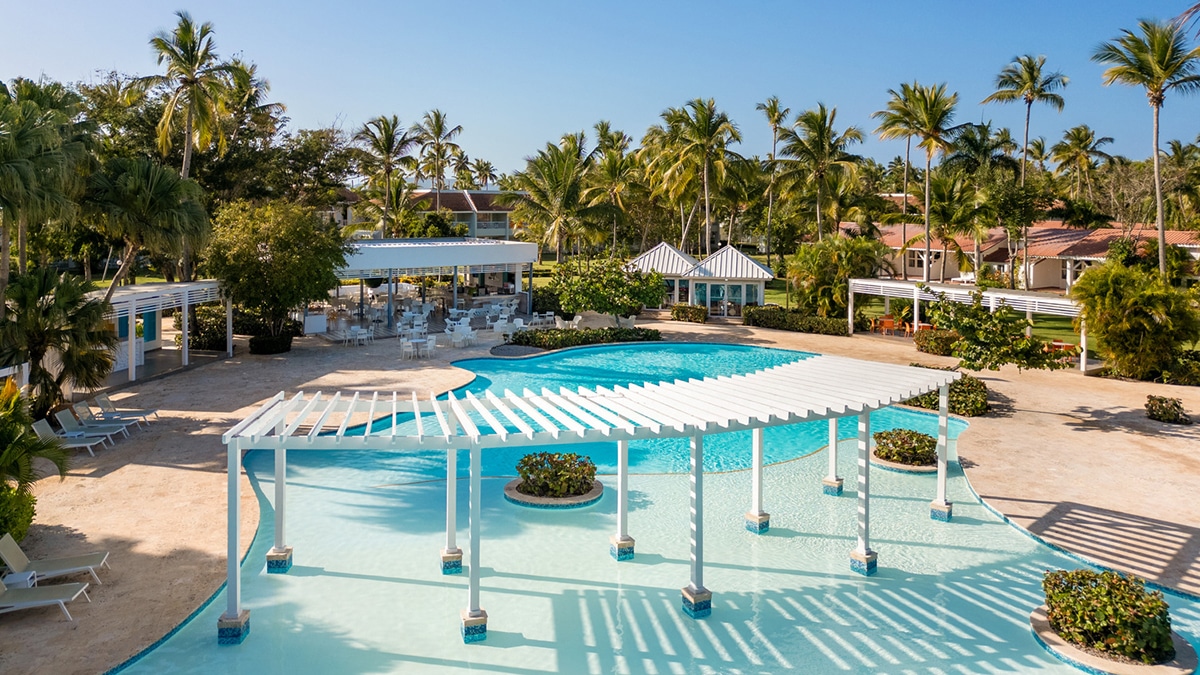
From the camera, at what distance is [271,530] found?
1134cm

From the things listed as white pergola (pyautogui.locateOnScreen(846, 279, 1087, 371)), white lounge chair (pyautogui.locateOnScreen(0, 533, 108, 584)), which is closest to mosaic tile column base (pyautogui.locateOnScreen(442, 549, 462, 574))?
white lounge chair (pyautogui.locateOnScreen(0, 533, 108, 584))

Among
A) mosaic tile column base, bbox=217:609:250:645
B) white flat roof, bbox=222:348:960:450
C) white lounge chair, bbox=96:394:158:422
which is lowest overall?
mosaic tile column base, bbox=217:609:250:645

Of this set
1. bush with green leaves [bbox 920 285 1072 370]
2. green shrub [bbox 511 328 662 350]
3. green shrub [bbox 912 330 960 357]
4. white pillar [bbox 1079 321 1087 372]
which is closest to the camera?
bush with green leaves [bbox 920 285 1072 370]

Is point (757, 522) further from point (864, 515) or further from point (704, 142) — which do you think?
point (704, 142)

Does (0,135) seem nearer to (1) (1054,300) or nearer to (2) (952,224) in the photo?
(1) (1054,300)

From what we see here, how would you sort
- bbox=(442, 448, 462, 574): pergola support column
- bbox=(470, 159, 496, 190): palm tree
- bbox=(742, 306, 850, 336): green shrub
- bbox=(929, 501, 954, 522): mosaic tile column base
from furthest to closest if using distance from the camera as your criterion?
bbox=(470, 159, 496, 190): palm tree
bbox=(742, 306, 850, 336): green shrub
bbox=(929, 501, 954, 522): mosaic tile column base
bbox=(442, 448, 462, 574): pergola support column

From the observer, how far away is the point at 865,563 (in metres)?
10.1

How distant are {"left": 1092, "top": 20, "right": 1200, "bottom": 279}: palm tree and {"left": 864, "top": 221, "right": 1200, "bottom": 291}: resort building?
977 centimetres

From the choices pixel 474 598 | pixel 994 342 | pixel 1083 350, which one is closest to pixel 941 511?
pixel 994 342

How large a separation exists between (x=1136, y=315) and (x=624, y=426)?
17.8m

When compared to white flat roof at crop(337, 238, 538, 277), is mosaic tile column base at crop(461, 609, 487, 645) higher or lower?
lower

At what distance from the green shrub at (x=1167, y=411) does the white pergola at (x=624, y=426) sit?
8.82m

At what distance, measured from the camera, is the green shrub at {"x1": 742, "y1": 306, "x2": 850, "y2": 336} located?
31.1 meters

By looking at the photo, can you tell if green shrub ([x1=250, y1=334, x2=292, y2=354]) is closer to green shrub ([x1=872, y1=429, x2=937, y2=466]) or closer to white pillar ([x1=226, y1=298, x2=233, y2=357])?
white pillar ([x1=226, y1=298, x2=233, y2=357])
